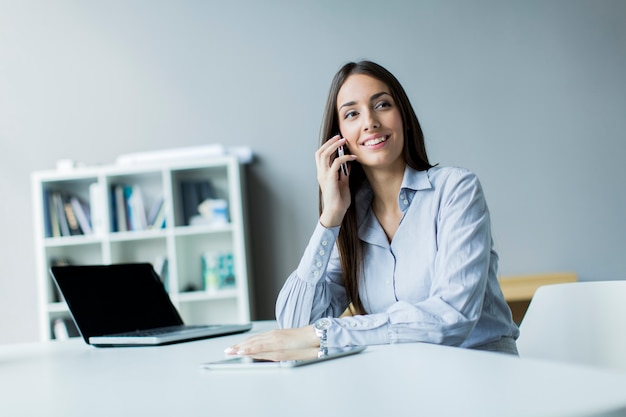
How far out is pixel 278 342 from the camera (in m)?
1.35

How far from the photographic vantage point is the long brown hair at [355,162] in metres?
1.89

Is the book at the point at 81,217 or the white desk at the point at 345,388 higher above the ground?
the book at the point at 81,217

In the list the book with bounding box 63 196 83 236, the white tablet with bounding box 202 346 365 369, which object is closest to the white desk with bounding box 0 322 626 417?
the white tablet with bounding box 202 346 365 369

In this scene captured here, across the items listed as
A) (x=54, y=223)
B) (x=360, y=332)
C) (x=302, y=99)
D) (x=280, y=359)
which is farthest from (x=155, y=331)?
(x=302, y=99)

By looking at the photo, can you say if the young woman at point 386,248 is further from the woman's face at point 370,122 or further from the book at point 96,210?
the book at point 96,210

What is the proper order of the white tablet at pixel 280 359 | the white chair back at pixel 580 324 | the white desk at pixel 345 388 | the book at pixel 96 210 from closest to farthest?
the white desk at pixel 345 388
the white tablet at pixel 280 359
the white chair back at pixel 580 324
the book at pixel 96 210

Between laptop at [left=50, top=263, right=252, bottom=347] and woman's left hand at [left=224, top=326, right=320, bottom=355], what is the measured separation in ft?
1.27

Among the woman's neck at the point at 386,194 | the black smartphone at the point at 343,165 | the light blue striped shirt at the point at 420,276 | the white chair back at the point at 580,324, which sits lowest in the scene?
the white chair back at the point at 580,324

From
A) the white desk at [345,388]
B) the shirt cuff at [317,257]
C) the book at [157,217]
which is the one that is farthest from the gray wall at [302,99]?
the white desk at [345,388]

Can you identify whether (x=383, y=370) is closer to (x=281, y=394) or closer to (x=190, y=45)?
(x=281, y=394)

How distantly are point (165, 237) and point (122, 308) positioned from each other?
8.54ft

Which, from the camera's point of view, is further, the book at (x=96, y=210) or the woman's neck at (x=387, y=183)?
the book at (x=96, y=210)

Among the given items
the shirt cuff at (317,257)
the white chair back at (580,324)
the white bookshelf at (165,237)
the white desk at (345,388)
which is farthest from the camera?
the white bookshelf at (165,237)

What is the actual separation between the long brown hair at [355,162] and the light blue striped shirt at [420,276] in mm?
28
